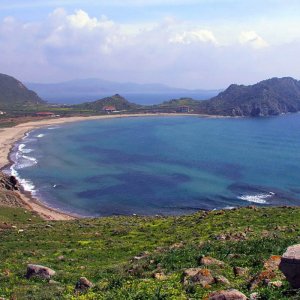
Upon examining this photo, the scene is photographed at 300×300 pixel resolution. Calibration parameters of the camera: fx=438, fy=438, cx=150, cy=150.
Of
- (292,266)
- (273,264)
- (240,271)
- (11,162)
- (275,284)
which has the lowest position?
(11,162)

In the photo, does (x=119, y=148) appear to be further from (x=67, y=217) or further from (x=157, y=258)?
(x=157, y=258)

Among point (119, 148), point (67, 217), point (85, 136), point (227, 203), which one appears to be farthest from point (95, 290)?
point (85, 136)

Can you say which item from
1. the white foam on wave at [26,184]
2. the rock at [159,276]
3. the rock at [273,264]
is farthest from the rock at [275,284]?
the white foam on wave at [26,184]

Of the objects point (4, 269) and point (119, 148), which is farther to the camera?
point (119, 148)

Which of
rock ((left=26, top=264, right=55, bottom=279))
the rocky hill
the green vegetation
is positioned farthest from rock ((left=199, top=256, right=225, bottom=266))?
the rocky hill

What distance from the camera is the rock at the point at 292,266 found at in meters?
14.1

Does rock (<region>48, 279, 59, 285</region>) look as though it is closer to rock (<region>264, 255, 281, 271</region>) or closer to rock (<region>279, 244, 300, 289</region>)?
rock (<region>264, 255, 281, 271</region>)

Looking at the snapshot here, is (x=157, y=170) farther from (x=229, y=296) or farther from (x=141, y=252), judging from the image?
(x=229, y=296)

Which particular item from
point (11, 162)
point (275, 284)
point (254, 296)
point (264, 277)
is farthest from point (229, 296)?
point (11, 162)

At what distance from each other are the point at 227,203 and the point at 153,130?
11848cm

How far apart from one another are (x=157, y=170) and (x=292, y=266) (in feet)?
305

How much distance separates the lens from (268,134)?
177 meters

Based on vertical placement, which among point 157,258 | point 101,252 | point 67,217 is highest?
point 157,258

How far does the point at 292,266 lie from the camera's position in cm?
1421
